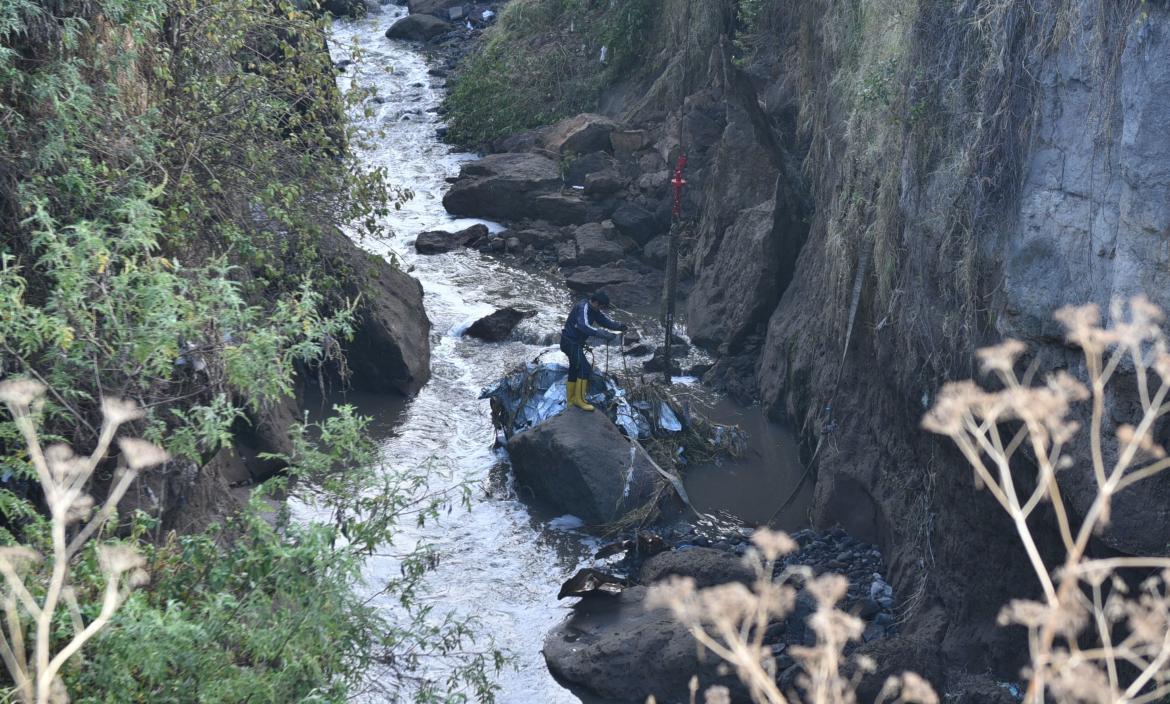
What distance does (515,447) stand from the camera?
11336mm

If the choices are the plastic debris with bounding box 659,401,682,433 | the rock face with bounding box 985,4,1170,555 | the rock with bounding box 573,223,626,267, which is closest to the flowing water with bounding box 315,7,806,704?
the plastic debris with bounding box 659,401,682,433

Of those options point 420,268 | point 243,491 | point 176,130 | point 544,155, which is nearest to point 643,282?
point 420,268

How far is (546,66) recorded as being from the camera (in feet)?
77.4

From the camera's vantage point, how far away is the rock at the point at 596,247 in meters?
17.3

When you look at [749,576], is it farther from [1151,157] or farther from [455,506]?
[1151,157]

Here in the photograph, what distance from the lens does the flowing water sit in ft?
30.6

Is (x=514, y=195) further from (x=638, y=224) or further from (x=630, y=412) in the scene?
(x=630, y=412)

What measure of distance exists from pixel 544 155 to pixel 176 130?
41.1ft

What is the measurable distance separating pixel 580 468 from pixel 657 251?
6.98 meters

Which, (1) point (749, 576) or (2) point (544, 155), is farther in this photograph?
(2) point (544, 155)

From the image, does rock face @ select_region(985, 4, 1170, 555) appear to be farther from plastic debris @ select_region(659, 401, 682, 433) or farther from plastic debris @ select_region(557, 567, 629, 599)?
plastic debris @ select_region(659, 401, 682, 433)

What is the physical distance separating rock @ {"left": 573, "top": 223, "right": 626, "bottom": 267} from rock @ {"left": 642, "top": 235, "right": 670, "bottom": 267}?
412mm

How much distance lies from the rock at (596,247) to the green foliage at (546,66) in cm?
557

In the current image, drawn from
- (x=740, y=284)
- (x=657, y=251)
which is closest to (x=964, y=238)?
(x=740, y=284)
